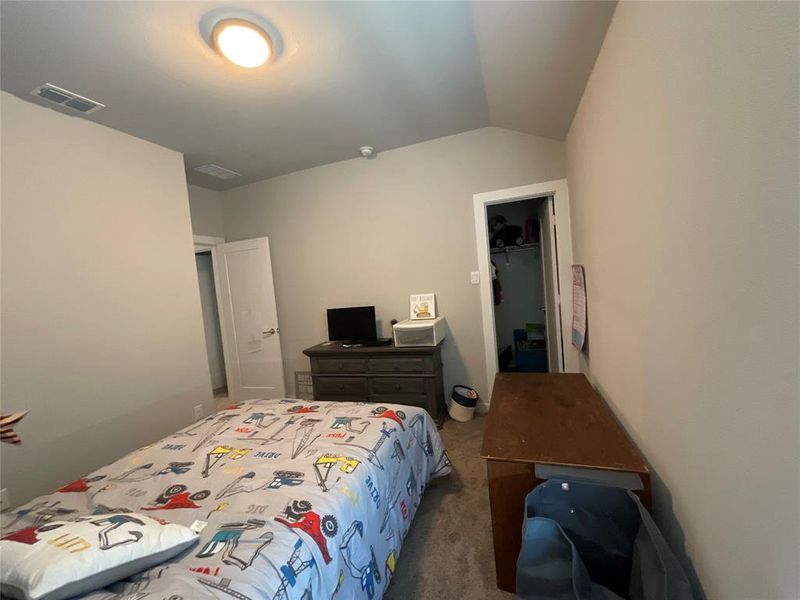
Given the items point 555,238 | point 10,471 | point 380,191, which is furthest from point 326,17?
point 10,471

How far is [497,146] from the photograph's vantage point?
9.37 feet

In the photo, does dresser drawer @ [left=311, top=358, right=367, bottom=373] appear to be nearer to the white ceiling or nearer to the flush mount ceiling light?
the white ceiling

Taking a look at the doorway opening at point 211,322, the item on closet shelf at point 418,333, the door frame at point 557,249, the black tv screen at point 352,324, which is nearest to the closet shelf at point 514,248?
the door frame at point 557,249

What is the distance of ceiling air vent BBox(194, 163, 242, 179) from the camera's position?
312 centimetres

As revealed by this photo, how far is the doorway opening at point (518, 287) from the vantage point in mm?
3941

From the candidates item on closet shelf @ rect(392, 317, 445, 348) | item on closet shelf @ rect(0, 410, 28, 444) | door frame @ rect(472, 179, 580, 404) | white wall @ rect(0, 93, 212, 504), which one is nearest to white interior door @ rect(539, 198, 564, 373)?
door frame @ rect(472, 179, 580, 404)

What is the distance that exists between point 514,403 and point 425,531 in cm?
83

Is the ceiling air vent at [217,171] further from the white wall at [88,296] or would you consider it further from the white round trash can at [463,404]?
the white round trash can at [463,404]

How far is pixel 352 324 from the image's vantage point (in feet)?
10.8

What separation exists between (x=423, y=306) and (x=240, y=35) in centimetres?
234

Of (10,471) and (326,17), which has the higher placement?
(326,17)

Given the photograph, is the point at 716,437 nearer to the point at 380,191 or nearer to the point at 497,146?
the point at 497,146

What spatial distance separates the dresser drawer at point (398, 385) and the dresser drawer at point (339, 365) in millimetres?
180

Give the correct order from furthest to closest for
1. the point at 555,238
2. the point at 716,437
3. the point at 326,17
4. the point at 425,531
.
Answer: the point at 555,238, the point at 425,531, the point at 326,17, the point at 716,437
